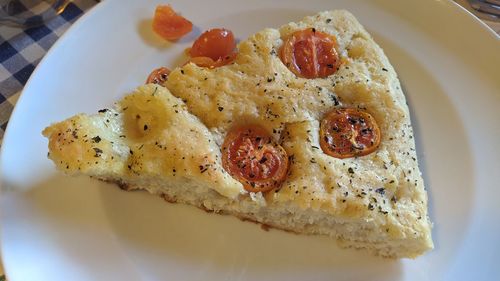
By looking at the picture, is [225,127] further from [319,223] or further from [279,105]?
[319,223]

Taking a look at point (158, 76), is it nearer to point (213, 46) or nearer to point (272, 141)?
point (213, 46)

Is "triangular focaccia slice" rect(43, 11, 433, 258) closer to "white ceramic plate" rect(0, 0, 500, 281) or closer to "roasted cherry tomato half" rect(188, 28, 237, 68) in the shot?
"white ceramic plate" rect(0, 0, 500, 281)

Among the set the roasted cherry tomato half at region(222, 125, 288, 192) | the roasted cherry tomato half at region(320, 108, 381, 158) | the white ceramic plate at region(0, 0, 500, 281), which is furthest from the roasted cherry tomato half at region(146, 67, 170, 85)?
the roasted cherry tomato half at region(320, 108, 381, 158)

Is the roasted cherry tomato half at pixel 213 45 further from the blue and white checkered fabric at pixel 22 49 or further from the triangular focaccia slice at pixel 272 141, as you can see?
the blue and white checkered fabric at pixel 22 49

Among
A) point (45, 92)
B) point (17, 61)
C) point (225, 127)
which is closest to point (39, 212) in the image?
point (45, 92)

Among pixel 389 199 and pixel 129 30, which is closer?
pixel 389 199

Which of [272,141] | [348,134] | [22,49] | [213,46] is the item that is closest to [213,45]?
[213,46]
